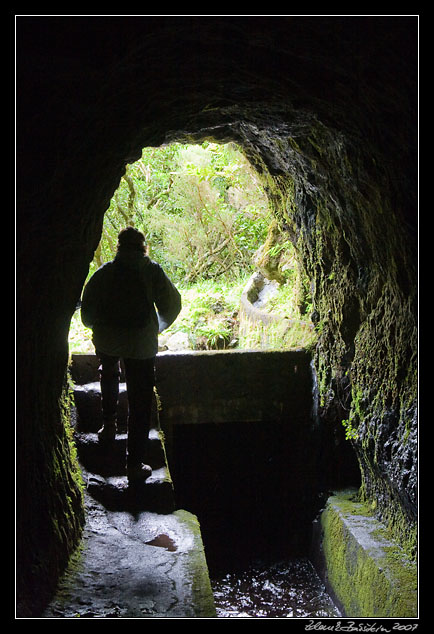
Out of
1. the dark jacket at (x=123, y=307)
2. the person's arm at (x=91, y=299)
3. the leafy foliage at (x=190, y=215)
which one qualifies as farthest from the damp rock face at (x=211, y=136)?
the leafy foliage at (x=190, y=215)

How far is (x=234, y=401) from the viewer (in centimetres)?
664

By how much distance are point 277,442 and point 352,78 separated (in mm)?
5133

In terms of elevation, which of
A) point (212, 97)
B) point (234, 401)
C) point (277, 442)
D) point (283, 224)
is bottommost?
point (277, 442)

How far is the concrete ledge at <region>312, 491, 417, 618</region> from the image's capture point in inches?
163

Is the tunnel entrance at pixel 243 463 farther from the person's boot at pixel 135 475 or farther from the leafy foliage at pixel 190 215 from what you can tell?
the leafy foliage at pixel 190 215

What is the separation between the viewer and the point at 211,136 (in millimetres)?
5930

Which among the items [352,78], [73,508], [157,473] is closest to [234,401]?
[157,473]

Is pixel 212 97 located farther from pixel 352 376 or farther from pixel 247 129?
pixel 352 376

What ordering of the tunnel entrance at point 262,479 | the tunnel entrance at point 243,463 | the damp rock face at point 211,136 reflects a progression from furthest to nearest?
the tunnel entrance at point 262,479 < the tunnel entrance at point 243,463 < the damp rock face at point 211,136

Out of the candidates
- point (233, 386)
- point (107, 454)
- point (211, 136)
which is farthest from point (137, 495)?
point (211, 136)

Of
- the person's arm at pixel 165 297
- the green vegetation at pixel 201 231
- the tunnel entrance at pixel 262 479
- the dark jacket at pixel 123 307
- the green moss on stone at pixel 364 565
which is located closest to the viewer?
the green moss on stone at pixel 364 565

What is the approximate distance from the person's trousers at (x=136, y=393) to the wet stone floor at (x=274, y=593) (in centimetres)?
203

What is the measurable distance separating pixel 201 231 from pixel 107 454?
9312mm

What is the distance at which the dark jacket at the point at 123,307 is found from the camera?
4.71m
